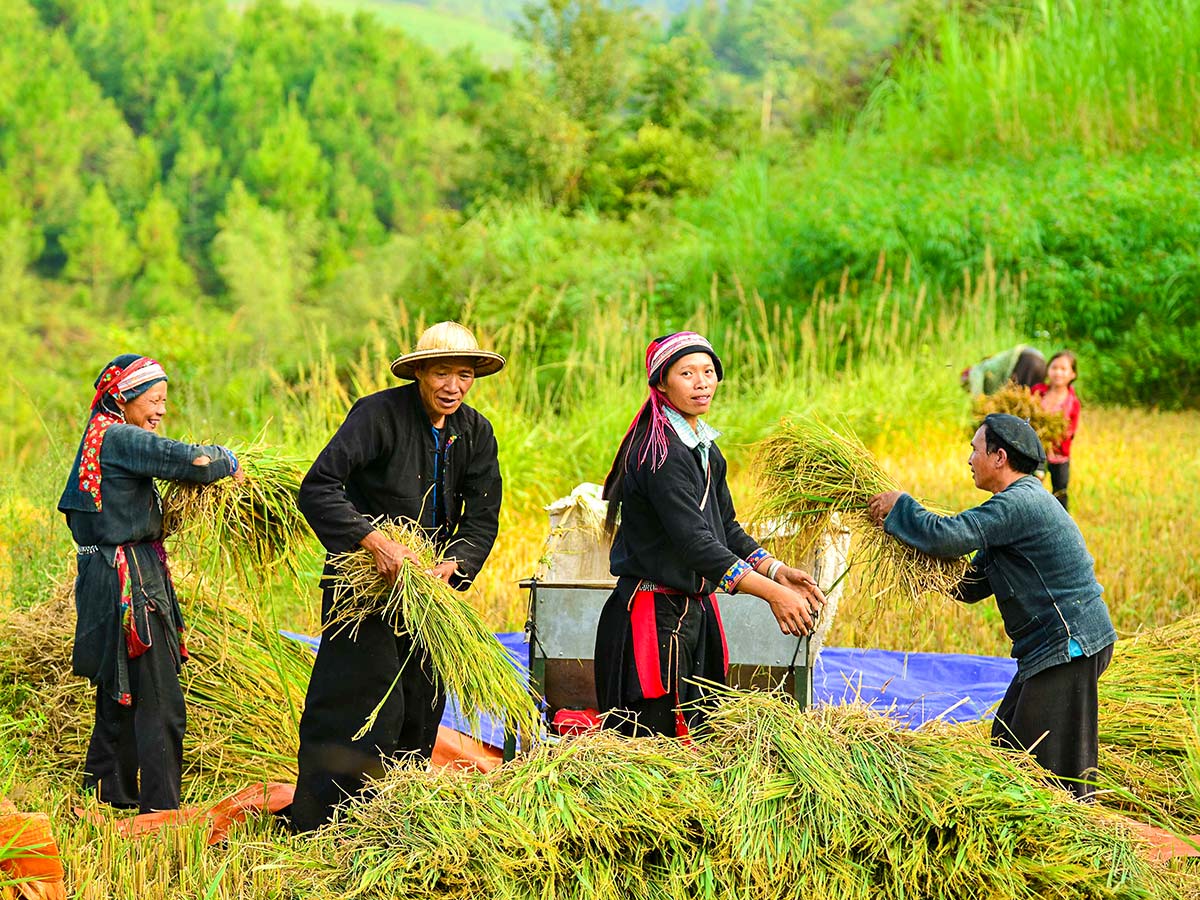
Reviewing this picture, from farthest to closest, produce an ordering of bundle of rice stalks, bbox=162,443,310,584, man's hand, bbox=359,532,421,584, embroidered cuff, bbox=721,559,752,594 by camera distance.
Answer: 1. bundle of rice stalks, bbox=162,443,310,584
2. man's hand, bbox=359,532,421,584
3. embroidered cuff, bbox=721,559,752,594

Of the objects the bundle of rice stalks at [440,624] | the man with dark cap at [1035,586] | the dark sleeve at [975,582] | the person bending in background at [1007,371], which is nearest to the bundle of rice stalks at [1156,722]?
the man with dark cap at [1035,586]

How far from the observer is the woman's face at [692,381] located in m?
3.96

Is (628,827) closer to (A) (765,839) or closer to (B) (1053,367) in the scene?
(A) (765,839)

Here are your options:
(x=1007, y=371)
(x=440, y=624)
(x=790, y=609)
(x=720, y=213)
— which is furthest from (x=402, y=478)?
(x=720, y=213)

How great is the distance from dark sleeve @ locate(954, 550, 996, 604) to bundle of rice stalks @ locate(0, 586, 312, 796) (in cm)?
234

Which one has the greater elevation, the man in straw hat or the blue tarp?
the man in straw hat

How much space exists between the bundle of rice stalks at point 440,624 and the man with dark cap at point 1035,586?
1.26 meters

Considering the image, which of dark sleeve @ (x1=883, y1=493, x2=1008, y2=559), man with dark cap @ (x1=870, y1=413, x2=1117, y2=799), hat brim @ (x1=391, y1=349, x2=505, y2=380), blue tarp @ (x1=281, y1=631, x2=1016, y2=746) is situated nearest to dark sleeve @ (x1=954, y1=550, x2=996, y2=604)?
man with dark cap @ (x1=870, y1=413, x2=1117, y2=799)

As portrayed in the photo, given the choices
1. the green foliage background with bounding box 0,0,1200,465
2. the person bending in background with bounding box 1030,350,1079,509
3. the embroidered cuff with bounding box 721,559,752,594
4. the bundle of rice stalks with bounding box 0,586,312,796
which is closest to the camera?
the embroidered cuff with bounding box 721,559,752,594

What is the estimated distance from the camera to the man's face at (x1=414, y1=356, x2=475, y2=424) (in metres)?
4.16

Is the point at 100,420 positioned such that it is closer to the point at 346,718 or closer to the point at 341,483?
the point at 341,483

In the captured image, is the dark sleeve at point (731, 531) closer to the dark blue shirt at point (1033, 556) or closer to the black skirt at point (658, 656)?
the black skirt at point (658, 656)

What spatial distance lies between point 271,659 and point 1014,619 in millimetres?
2908

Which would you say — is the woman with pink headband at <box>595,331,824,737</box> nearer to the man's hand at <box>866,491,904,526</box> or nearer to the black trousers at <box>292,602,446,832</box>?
the man's hand at <box>866,491,904,526</box>
